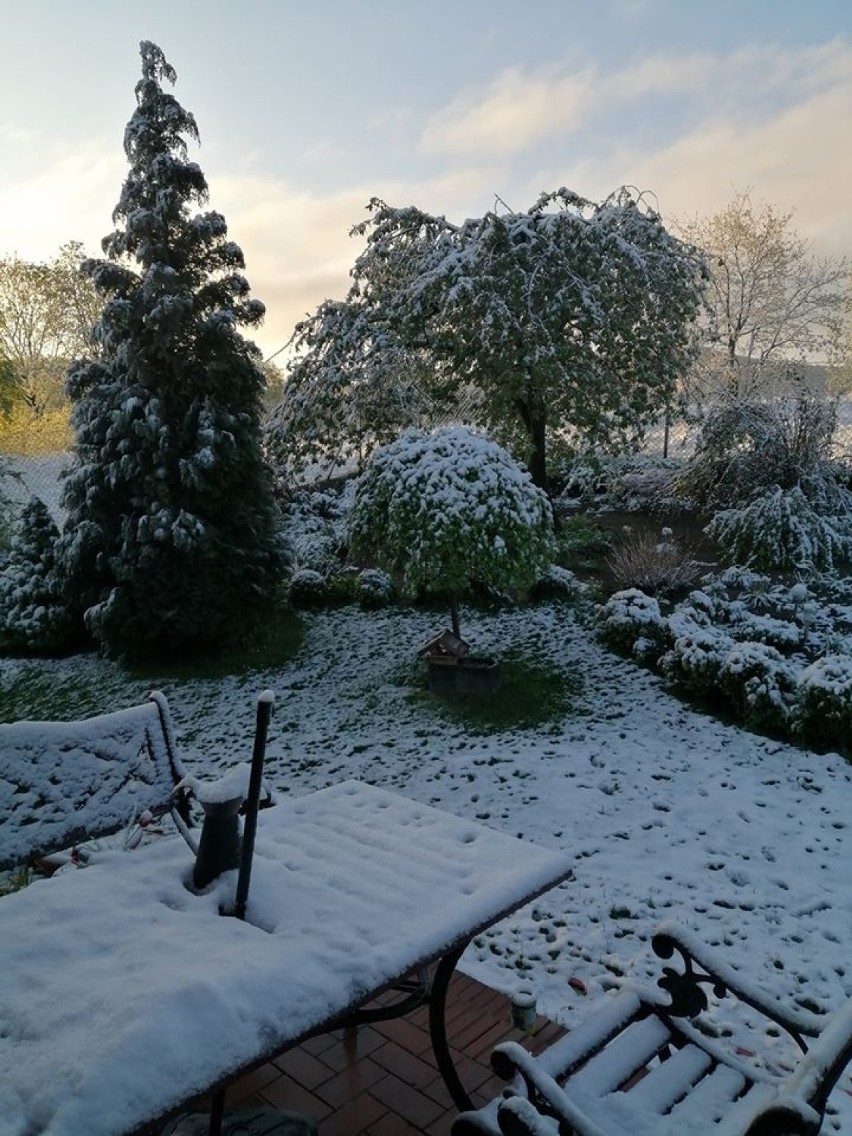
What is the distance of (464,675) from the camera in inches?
257

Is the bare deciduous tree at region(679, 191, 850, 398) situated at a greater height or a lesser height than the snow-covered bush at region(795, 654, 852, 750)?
greater

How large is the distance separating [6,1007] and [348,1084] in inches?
52.1

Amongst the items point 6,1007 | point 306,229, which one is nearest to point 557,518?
point 306,229

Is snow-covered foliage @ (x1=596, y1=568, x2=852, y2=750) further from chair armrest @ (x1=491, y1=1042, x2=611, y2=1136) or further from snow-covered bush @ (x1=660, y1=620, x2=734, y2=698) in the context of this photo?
chair armrest @ (x1=491, y1=1042, x2=611, y2=1136)

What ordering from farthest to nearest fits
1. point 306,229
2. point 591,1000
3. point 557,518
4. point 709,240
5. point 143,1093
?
point 709,240, point 557,518, point 306,229, point 591,1000, point 143,1093

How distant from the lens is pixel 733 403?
460 inches

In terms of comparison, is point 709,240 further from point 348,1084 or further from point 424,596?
point 348,1084

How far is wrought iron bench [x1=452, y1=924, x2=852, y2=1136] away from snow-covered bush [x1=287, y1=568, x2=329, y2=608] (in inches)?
287

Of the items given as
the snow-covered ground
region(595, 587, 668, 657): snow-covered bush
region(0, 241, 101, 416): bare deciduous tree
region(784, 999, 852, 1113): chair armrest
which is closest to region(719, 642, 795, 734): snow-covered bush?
region(595, 587, 668, 657): snow-covered bush

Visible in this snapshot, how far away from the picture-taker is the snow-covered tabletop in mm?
1566

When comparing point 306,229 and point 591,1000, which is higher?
point 306,229

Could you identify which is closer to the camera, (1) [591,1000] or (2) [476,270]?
(1) [591,1000]

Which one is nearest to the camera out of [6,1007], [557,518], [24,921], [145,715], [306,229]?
[6,1007]

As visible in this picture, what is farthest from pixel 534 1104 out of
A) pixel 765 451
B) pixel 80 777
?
pixel 765 451
